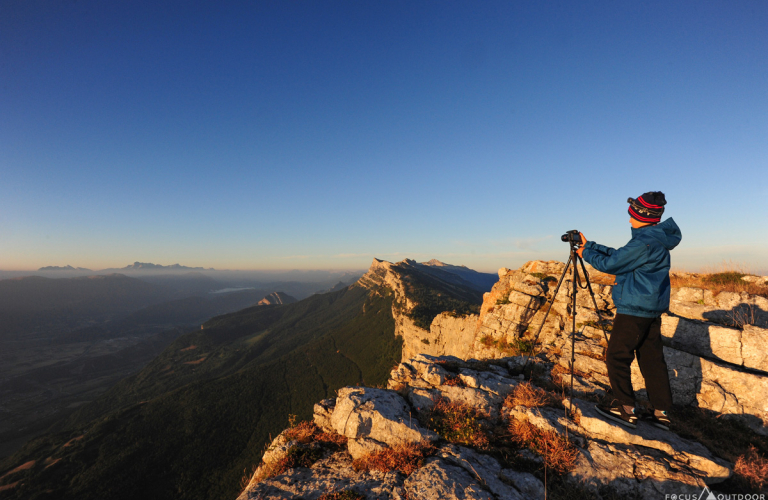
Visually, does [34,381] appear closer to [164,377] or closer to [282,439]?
[164,377]

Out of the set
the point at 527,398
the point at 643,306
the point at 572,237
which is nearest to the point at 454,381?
the point at 527,398

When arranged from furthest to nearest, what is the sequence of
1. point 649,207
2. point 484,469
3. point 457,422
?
point 457,422
point 649,207
point 484,469

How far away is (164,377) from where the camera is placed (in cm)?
15200

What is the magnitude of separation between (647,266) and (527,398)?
462cm

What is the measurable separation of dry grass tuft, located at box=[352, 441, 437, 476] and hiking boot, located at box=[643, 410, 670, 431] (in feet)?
17.7

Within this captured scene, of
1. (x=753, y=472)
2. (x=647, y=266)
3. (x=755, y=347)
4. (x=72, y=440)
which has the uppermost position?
(x=647, y=266)

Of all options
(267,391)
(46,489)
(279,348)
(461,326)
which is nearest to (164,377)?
(279,348)

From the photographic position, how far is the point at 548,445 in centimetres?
579

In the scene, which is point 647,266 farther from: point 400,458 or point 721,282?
point 721,282

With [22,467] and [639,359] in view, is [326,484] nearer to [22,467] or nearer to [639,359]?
[639,359]

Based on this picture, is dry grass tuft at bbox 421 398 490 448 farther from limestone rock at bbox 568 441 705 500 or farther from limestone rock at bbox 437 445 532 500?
limestone rock at bbox 568 441 705 500

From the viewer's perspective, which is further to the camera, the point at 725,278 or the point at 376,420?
the point at 725,278

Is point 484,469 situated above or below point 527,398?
below

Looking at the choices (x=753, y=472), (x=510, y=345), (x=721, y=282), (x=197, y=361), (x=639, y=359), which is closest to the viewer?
(x=753, y=472)
